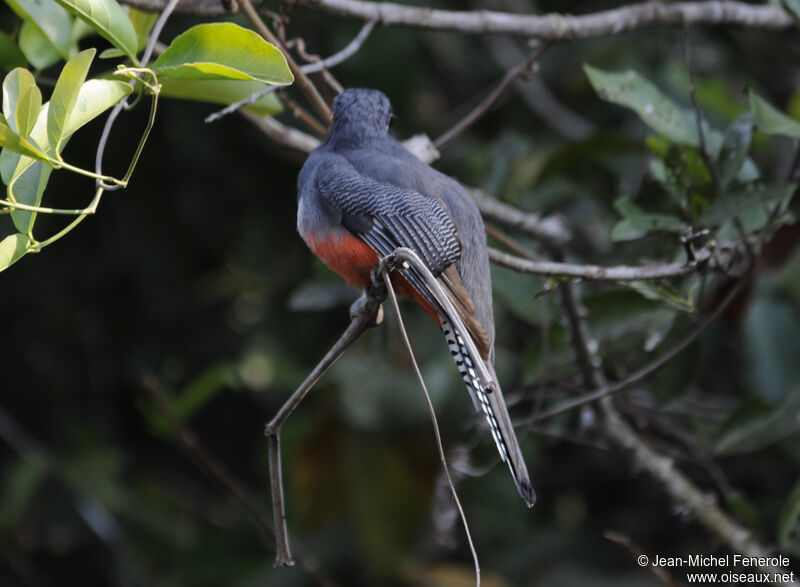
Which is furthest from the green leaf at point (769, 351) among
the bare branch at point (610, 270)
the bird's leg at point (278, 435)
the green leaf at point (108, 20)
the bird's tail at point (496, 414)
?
the green leaf at point (108, 20)

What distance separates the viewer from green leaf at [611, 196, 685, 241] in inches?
107

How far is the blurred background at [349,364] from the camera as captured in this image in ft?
12.5

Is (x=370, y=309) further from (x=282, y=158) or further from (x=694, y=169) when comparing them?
(x=282, y=158)

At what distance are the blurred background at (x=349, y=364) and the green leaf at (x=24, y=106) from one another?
5.73ft

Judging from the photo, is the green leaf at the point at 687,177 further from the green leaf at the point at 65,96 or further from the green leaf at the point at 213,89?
the green leaf at the point at 65,96

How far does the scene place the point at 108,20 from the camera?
1.78 meters

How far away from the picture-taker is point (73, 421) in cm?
505

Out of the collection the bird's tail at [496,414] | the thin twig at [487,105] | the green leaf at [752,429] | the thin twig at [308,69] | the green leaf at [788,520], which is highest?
the thin twig at [308,69]

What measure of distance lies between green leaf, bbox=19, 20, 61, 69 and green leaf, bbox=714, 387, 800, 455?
2.36 metres

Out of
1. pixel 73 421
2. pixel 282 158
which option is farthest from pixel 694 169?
pixel 73 421

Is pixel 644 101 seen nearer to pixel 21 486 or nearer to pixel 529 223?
pixel 529 223

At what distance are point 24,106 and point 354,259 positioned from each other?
1.01 metres

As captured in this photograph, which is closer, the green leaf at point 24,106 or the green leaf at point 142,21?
the green leaf at point 24,106

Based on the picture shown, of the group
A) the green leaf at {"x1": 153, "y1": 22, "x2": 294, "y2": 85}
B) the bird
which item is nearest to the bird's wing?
the bird
